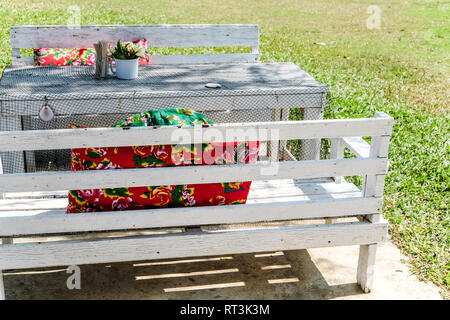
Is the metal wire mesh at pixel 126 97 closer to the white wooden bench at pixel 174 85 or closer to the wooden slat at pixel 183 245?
the white wooden bench at pixel 174 85

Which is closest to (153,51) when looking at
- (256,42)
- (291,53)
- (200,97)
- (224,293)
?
(291,53)

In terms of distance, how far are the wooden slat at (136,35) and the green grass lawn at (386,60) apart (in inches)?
64.2

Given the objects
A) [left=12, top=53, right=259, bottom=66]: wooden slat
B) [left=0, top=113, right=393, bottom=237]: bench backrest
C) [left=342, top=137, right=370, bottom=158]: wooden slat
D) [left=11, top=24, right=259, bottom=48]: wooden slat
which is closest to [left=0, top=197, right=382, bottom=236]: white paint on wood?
[left=0, top=113, right=393, bottom=237]: bench backrest

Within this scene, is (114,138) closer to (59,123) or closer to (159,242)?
(159,242)

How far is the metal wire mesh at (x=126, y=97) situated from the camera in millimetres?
4332

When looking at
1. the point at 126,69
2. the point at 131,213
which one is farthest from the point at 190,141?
the point at 126,69

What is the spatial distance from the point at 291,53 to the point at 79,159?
730 centimetres

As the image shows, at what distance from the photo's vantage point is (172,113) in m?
3.32

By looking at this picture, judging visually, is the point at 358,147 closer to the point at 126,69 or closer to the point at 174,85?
the point at 174,85

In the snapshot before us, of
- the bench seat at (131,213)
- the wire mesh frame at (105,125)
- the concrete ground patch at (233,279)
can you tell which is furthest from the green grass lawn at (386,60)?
the bench seat at (131,213)

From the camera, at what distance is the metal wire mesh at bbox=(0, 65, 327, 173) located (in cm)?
433

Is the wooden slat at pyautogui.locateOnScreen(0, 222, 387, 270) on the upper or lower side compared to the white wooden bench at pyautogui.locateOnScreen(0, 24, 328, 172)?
lower

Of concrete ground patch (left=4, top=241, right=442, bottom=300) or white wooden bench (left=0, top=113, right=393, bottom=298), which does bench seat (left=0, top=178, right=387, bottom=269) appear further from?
concrete ground patch (left=4, top=241, right=442, bottom=300)
